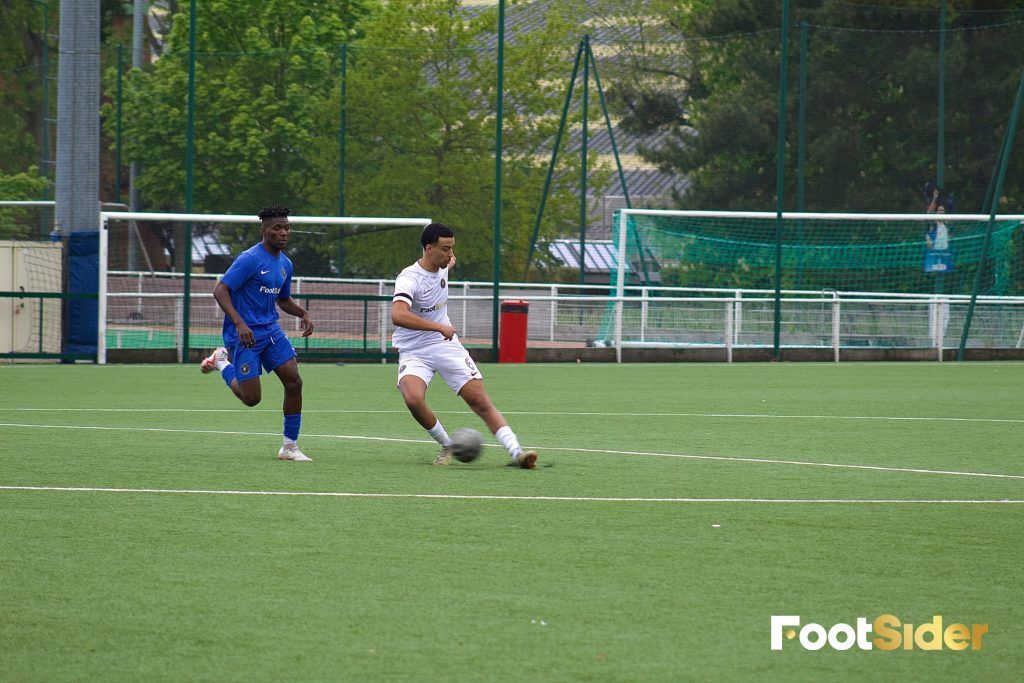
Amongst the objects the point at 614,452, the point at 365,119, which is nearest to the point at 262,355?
the point at 614,452

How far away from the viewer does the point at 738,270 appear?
32.5 meters

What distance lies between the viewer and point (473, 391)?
415 inches

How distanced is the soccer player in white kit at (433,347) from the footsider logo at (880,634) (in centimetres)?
478

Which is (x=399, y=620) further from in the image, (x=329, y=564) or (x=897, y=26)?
(x=897, y=26)

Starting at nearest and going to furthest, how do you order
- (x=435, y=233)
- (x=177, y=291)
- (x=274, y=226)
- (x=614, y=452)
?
1. (x=435, y=233)
2. (x=274, y=226)
3. (x=614, y=452)
4. (x=177, y=291)

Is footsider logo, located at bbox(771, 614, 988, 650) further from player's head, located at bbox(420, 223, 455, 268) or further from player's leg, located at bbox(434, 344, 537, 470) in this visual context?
player's head, located at bbox(420, 223, 455, 268)

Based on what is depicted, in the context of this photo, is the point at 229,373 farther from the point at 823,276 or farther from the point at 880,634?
the point at 823,276

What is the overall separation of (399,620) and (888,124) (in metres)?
36.3

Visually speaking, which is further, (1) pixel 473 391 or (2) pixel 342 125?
(2) pixel 342 125

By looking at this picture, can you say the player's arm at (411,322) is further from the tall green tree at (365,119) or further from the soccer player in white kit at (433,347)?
the tall green tree at (365,119)

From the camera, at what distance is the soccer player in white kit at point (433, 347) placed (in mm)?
10414

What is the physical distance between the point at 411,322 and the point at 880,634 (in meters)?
5.42

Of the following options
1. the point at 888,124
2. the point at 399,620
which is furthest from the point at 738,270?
the point at 399,620

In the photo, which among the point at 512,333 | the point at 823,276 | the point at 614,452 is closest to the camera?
the point at 614,452
